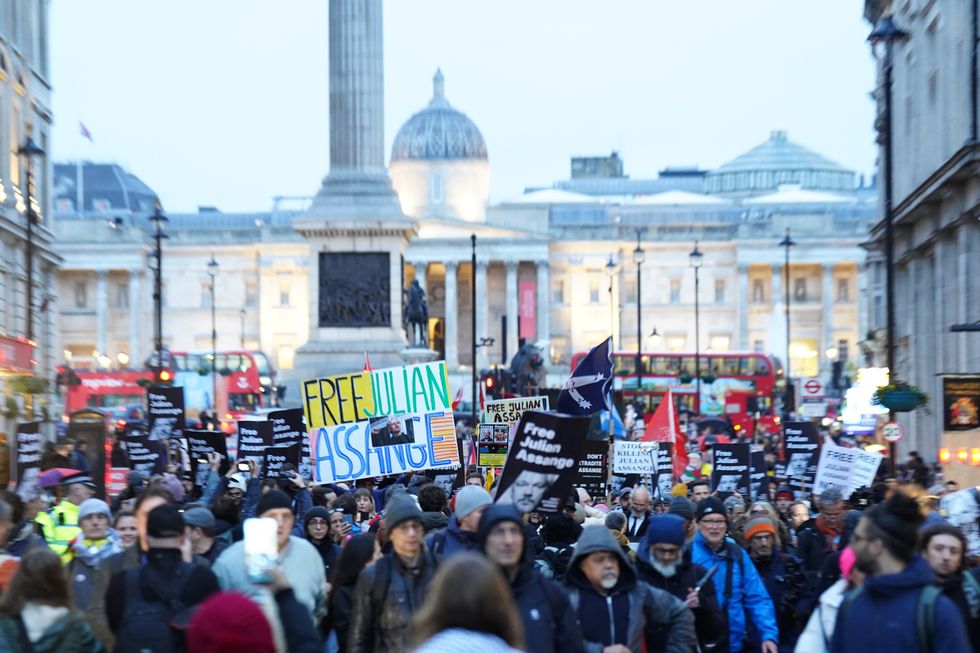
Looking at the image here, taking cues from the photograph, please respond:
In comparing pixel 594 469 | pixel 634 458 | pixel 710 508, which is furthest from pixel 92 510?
pixel 634 458

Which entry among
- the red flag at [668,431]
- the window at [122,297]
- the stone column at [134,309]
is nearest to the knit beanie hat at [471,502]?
the red flag at [668,431]

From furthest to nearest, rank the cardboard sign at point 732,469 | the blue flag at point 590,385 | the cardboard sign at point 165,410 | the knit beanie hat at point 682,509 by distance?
1. the cardboard sign at point 165,410
2. the cardboard sign at point 732,469
3. the blue flag at point 590,385
4. the knit beanie hat at point 682,509

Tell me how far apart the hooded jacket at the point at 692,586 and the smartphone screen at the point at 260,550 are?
216 centimetres

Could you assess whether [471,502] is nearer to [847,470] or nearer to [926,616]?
[926,616]

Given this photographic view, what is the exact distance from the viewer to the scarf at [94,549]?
1111 centimetres

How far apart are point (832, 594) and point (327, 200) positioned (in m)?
43.4

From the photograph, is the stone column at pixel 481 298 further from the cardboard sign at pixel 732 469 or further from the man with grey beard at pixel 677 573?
the man with grey beard at pixel 677 573

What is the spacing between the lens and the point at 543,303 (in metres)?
125

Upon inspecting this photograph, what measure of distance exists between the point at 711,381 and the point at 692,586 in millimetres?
63319

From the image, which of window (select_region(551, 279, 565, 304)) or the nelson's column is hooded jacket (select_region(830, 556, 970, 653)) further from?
window (select_region(551, 279, 565, 304))

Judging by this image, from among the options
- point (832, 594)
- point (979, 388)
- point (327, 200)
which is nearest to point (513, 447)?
point (832, 594)

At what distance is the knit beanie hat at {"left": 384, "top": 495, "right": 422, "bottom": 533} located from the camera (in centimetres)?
934

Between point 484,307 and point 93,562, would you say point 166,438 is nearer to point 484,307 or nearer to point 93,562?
point 93,562

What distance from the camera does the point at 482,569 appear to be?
5902 millimetres
